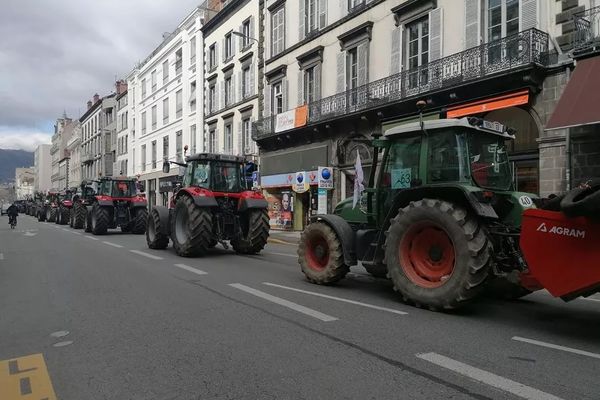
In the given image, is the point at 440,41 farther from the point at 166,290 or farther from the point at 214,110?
the point at 214,110

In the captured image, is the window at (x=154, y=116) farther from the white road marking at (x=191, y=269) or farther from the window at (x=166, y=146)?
the white road marking at (x=191, y=269)

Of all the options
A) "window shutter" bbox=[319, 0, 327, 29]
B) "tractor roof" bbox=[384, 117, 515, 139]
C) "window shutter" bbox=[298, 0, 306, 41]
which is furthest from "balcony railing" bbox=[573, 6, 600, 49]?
"window shutter" bbox=[298, 0, 306, 41]

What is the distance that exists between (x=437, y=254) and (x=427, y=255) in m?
0.16

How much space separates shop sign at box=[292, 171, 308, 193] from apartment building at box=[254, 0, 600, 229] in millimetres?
441

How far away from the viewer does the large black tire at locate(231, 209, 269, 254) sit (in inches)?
501

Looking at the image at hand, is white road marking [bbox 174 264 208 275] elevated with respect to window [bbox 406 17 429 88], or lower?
lower

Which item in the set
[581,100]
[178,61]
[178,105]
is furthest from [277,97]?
[581,100]

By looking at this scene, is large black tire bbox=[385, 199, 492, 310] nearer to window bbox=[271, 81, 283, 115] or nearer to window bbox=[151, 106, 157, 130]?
window bbox=[271, 81, 283, 115]

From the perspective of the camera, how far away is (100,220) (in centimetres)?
2125

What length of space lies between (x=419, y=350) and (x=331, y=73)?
19.6 metres

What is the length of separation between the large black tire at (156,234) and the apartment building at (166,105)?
67.4 ft

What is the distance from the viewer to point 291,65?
26.1m

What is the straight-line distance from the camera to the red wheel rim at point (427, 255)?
6277 millimetres

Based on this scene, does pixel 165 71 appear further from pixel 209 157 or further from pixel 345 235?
pixel 345 235
